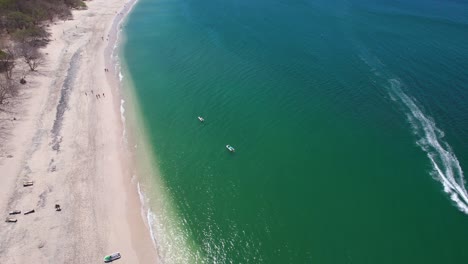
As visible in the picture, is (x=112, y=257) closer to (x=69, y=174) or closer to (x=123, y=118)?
(x=69, y=174)

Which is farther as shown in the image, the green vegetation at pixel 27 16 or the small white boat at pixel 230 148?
the green vegetation at pixel 27 16

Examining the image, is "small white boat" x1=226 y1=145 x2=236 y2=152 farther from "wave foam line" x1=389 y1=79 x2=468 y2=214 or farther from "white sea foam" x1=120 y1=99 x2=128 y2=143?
"wave foam line" x1=389 y1=79 x2=468 y2=214

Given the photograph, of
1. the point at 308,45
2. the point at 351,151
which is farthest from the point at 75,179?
the point at 308,45

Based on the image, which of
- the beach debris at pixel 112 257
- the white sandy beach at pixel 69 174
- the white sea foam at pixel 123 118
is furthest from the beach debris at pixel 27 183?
the beach debris at pixel 112 257

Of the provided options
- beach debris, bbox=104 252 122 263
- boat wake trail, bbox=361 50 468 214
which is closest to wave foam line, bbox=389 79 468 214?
boat wake trail, bbox=361 50 468 214

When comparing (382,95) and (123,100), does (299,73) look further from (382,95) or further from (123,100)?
(123,100)

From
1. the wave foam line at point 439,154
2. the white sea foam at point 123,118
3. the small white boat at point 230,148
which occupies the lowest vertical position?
the white sea foam at point 123,118

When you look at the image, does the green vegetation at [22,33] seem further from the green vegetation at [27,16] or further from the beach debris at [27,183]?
the beach debris at [27,183]
